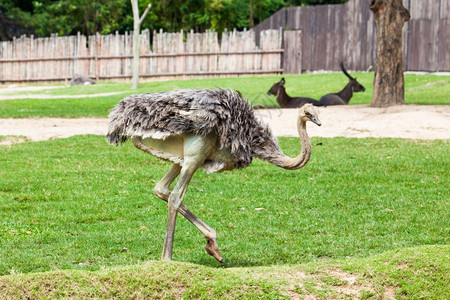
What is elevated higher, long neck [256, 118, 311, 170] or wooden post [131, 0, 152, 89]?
wooden post [131, 0, 152, 89]

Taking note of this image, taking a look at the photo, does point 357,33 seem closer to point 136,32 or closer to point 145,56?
point 136,32

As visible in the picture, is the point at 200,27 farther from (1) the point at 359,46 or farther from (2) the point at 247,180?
(2) the point at 247,180

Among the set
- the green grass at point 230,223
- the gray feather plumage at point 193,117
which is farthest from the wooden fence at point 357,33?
the gray feather plumage at point 193,117

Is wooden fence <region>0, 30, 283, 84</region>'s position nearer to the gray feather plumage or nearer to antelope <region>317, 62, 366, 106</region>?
antelope <region>317, 62, 366, 106</region>

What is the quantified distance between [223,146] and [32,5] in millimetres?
38698

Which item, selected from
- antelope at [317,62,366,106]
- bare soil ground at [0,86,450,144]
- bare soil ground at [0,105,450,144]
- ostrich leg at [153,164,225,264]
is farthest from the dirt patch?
antelope at [317,62,366,106]

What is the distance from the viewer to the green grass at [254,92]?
64.4 feet

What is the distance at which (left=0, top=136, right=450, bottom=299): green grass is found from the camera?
183 inches

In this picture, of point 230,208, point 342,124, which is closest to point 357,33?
point 342,124

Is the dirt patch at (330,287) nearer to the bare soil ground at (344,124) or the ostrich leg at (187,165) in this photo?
the ostrich leg at (187,165)

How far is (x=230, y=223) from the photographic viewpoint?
26.0ft

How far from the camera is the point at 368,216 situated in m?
8.23

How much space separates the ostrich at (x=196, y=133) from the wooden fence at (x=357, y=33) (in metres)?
22.1

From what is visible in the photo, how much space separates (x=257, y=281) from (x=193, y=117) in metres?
1.57
